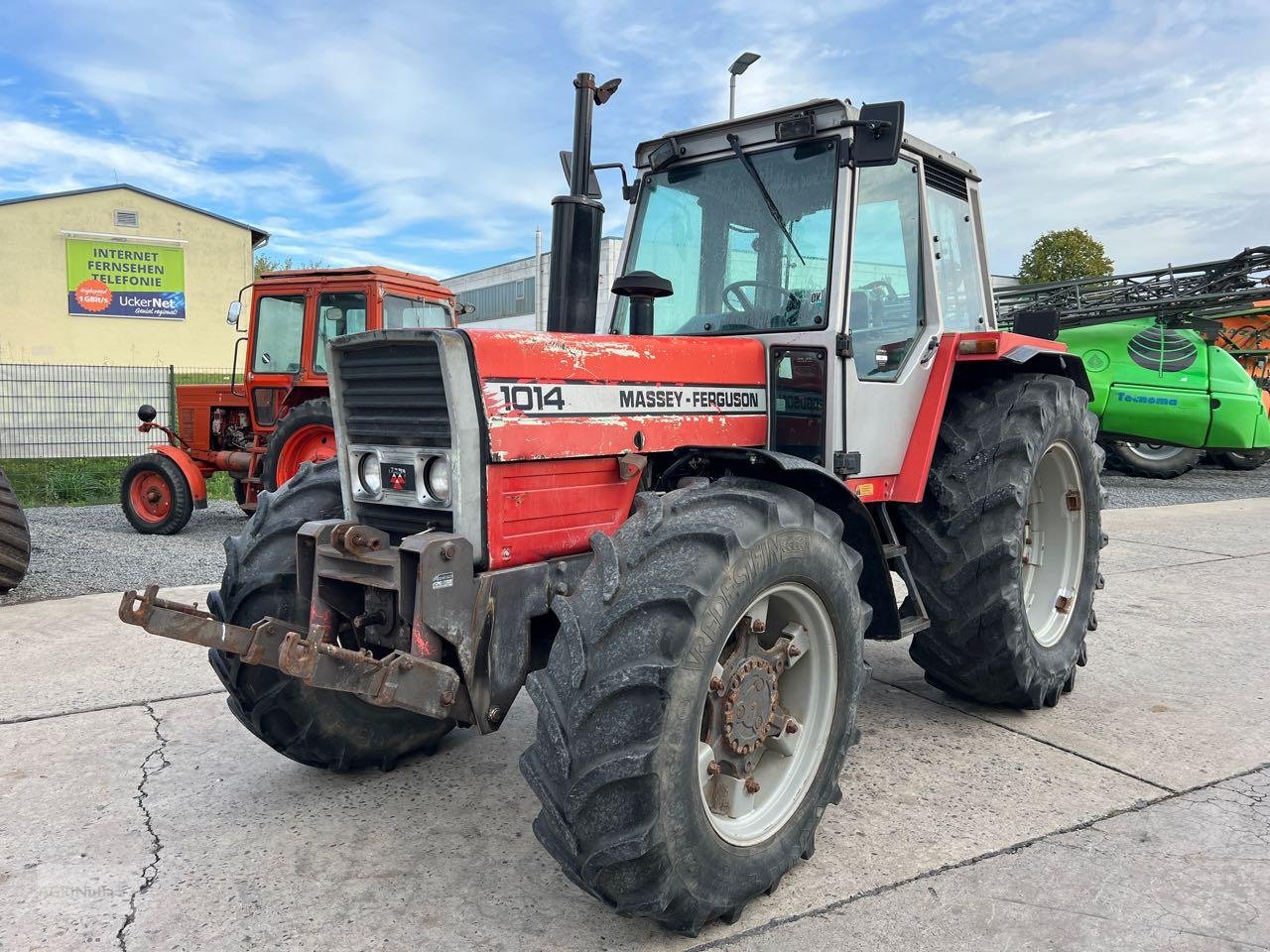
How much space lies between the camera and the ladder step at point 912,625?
338cm

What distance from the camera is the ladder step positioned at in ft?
11.1

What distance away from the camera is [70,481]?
12.3 meters

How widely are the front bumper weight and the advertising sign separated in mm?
31733

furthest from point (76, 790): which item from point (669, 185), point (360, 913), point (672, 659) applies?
point (669, 185)

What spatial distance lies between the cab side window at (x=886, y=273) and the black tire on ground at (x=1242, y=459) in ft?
48.4

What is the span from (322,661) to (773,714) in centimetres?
126

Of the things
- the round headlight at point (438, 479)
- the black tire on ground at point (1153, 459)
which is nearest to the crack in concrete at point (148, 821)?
the round headlight at point (438, 479)

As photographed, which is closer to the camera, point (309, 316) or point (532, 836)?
point (532, 836)

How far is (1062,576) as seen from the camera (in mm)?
4500

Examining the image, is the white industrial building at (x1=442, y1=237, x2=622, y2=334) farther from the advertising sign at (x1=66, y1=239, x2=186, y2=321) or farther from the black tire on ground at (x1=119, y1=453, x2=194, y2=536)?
Answer: the black tire on ground at (x1=119, y1=453, x2=194, y2=536)

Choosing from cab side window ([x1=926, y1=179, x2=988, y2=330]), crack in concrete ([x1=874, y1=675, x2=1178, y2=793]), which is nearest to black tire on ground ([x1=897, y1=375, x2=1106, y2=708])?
crack in concrete ([x1=874, y1=675, x2=1178, y2=793])

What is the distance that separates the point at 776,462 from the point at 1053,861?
1.47 metres

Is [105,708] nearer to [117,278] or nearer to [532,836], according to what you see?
[532,836]

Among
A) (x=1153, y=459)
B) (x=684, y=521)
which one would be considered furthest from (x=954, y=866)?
(x=1153, y=459)
